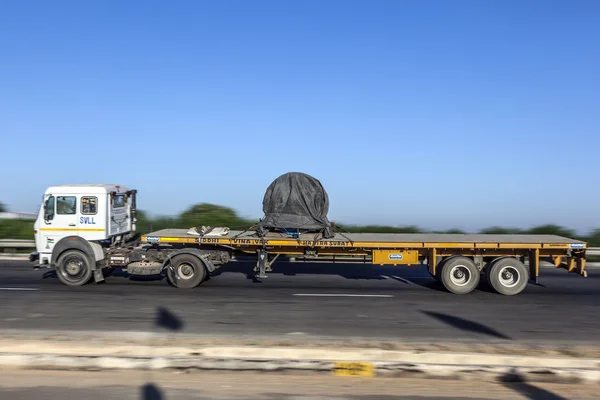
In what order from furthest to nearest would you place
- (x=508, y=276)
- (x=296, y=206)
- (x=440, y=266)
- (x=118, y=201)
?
(x=118, y=201)
(x=296, y=206)
(x=440, y=266)
(x=508, y=276)

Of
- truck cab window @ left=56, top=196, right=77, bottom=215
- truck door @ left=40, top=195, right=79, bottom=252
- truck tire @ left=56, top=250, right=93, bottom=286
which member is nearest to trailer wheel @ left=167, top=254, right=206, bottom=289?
truck tire @ left=56, top=250, right=93, bottom=286

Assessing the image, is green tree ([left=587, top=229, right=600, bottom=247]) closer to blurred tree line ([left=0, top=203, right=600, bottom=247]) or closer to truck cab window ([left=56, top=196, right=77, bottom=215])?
blurred tree line ([left=0, top=203, right=600, bottom=247])

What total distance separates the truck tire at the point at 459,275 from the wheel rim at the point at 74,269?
347 inches

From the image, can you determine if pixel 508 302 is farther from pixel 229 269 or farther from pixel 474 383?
pixel 229 269

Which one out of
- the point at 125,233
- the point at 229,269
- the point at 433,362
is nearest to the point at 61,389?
the point at 433,362

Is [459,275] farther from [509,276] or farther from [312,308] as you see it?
[312,308]

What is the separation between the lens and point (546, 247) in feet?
41.0

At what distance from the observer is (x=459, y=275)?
1270 cm

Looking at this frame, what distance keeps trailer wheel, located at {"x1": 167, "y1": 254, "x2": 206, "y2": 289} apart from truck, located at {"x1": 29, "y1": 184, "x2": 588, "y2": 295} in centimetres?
2

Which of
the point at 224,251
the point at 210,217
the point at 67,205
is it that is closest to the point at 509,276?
the point at 224,251

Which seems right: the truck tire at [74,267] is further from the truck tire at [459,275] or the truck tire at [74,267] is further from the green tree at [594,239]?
the green tree at [594,239]

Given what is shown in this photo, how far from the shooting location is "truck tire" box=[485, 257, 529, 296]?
40.9ft

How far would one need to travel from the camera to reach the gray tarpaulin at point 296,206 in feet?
44.2

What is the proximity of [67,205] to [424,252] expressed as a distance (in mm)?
8964
